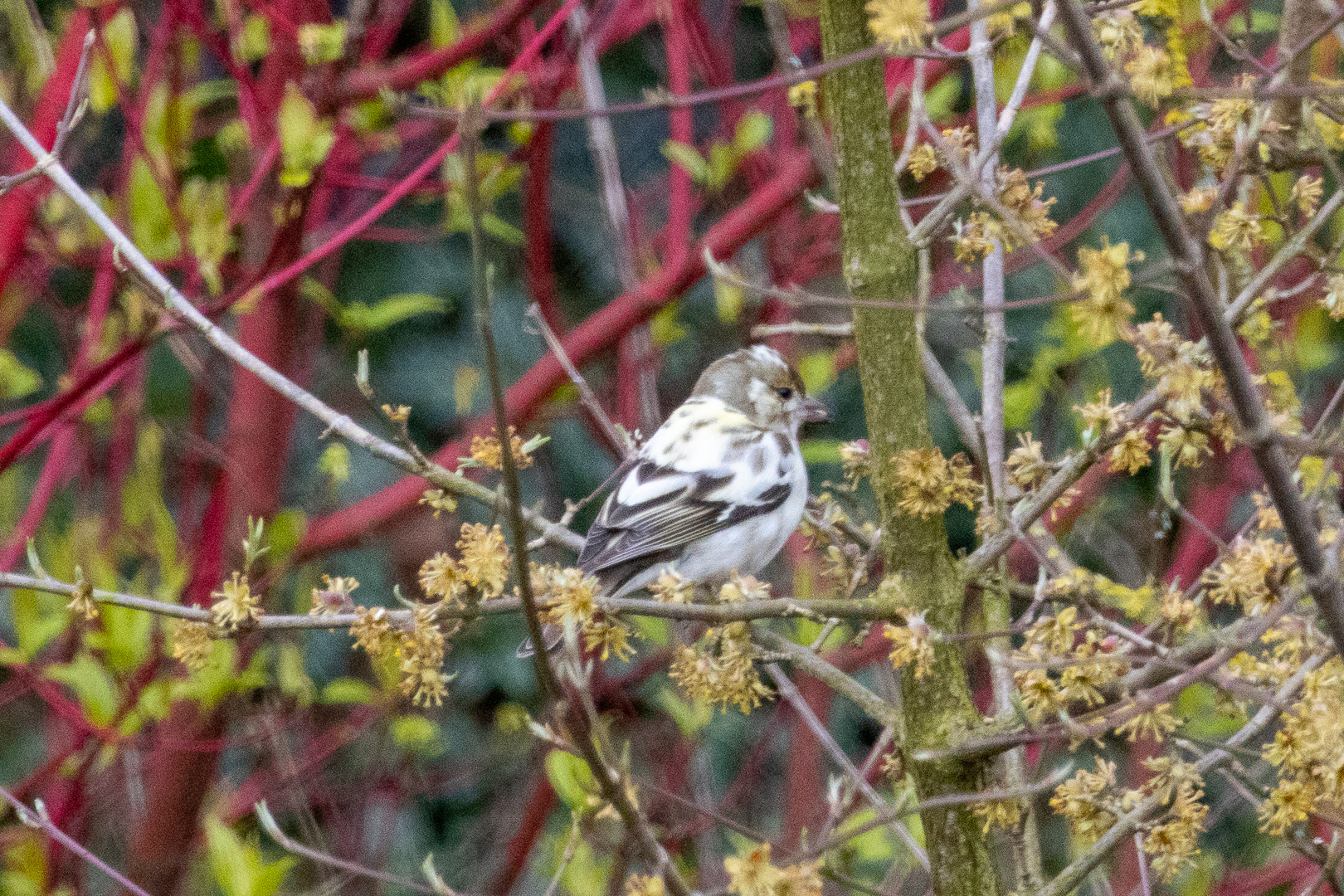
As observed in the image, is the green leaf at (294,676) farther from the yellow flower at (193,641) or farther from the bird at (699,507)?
the yellow flower at (193,641)

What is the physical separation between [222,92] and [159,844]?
1.80 m

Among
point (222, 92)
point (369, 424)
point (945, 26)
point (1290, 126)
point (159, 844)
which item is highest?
point (222, 92)

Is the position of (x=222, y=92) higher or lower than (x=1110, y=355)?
higher

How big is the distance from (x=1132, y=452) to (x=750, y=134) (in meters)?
1.59

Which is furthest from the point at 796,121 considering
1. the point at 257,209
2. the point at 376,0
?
the point at 257,209

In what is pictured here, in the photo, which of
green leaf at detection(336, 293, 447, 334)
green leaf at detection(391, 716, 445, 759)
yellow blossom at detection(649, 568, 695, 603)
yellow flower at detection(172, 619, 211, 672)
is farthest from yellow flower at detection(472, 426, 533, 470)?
green leaf at detection(391, 716, 445, 759)

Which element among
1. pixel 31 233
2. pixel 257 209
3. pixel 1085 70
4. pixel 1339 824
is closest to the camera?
pixel 1085 70

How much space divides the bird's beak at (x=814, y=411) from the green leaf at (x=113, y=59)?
1759mm

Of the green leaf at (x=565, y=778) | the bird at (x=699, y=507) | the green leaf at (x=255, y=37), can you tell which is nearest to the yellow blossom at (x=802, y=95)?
the bird at (x=699, y=507)

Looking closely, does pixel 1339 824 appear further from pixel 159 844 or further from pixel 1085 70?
pixel 159 844

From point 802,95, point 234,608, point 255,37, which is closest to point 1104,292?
point 802,95

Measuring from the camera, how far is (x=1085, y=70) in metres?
1.10

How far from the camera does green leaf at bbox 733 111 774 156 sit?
3092mm

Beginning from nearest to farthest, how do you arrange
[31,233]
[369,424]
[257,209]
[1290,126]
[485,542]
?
[1290,126]
[485,542]
[257,209]
[31,233]
[369,424]
